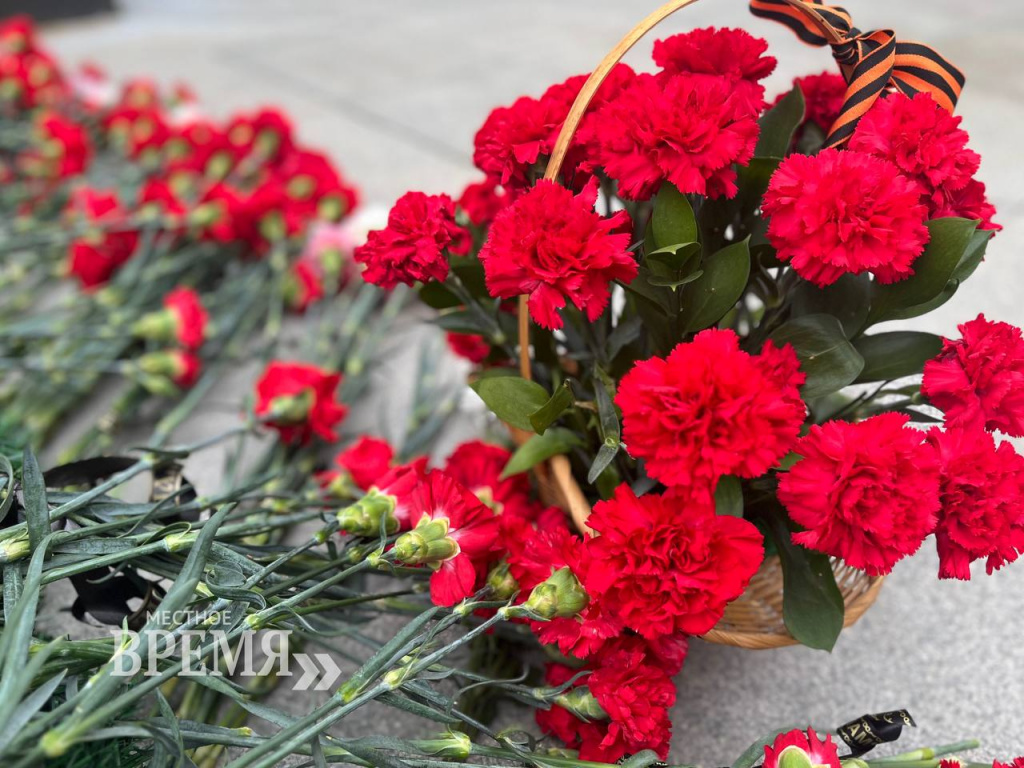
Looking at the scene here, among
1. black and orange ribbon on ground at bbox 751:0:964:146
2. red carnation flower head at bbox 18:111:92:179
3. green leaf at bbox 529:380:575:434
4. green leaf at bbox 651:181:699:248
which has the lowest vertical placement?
red carnation flower head at bbox 18:111:92:179

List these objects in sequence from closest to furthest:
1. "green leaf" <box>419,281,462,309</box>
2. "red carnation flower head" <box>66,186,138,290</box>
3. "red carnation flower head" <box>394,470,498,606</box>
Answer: "red carnation flower head" <box>394,470,498,606</box> < "green leaf" <box>419,281,462,309</box> < "red carnation flower head" <box>66,186,138,290</box>

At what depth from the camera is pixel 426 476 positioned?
Result: 0.53 meters

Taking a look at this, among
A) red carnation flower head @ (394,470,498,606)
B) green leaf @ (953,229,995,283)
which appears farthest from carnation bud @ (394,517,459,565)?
green leaf @ (953,229,995,283)

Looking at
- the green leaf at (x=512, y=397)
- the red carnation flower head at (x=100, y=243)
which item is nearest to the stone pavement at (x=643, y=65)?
the green leaf at (x=512, y=397)

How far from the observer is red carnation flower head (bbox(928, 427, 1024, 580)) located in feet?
1.40

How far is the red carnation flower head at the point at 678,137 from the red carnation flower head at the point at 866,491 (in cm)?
14

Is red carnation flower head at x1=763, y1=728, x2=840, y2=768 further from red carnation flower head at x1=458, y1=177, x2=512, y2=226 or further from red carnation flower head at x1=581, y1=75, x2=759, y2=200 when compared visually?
red carnation flower head at x1=458, y1=177, x2=512, y2=226

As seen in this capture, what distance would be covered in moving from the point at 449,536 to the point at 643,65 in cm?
40

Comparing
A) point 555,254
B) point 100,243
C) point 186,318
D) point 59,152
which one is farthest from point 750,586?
point 59,152

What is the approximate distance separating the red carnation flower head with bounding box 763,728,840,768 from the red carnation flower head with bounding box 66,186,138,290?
913 mm

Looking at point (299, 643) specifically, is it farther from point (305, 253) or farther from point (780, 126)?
point (305, 253)

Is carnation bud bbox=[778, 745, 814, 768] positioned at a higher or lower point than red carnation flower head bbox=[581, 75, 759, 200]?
lower

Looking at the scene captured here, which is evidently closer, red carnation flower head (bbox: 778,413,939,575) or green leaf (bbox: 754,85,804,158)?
red carnation flower head (bbox: 778,413,939,575)

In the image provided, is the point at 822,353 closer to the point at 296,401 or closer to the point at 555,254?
the point at 555,254
